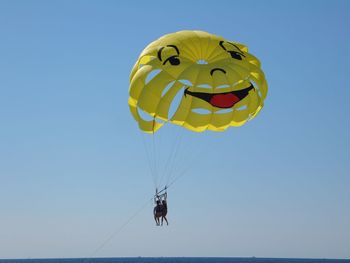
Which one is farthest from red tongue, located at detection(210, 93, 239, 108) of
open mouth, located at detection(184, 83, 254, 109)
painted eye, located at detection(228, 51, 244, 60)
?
painted eye, located at detection(228, 51, 244, 60)

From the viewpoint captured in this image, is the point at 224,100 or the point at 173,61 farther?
the point at 224,100

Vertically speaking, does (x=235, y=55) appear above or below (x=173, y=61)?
above

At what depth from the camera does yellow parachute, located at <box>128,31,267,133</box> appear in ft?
81.1

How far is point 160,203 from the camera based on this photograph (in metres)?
25.0

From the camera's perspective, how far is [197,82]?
2455 cm

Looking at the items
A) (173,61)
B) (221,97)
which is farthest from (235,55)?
(173,61)

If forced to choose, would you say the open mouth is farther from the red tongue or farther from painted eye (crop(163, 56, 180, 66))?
painted eye (crop(163, 56, 180, 66))

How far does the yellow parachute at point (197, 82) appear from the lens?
2471cm

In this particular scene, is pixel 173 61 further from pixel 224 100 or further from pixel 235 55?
pixel 235 55

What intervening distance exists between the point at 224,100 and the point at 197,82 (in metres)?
1.51

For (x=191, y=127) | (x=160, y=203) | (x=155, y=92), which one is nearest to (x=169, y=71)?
(x=155, y=92)

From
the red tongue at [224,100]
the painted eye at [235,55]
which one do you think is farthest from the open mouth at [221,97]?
the painted eye at [235,55]

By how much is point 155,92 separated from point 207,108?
2.40m

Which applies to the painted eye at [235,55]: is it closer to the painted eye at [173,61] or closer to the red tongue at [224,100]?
the red tongue at [224,100]
